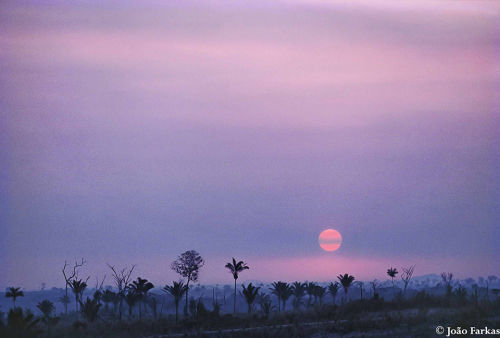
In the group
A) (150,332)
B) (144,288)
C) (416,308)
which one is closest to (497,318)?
(416,308)

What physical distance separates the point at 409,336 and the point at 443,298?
1660 centimetres

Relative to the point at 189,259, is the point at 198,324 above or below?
below

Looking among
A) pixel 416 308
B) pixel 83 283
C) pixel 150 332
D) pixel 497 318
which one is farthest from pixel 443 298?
pixel 83 283

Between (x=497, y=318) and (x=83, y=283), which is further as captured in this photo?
(x=83, y=283)

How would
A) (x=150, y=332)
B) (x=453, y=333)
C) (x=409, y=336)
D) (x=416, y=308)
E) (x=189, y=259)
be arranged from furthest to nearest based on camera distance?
(x=189, y=259), (x=416, y=308), (x=150, y=332), (x=409, y=336), (x=453, y=333)

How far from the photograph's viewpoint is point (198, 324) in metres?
38.1

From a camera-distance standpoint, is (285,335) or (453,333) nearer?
(453,333)

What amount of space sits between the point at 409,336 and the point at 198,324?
17.1 meters

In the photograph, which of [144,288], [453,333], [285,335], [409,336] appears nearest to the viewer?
[453,333]

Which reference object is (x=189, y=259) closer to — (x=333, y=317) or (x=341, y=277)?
(x=341, y=277)

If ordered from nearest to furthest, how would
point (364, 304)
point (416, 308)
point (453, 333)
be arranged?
point (453, 333)
point (416, 308)
point (364, 304)

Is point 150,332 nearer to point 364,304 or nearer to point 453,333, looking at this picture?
point 364,304

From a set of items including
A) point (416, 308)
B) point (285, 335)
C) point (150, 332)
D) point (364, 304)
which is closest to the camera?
point (285, 335)

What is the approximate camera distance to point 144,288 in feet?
160
